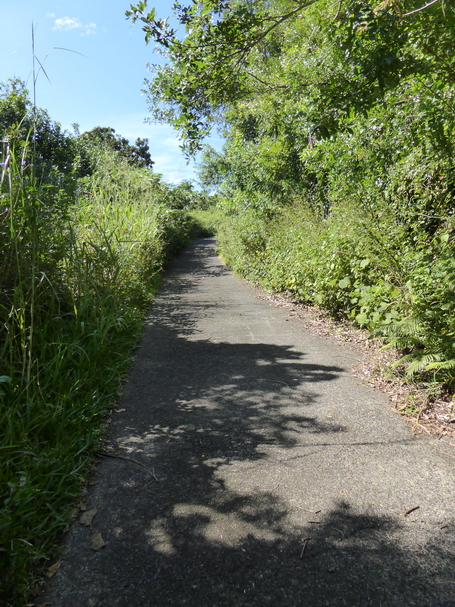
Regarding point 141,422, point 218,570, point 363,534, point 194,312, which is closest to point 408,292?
point 363,534

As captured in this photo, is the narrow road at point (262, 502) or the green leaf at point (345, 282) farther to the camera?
the green leaf at point (345, 282)

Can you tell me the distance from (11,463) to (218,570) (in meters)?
1.48

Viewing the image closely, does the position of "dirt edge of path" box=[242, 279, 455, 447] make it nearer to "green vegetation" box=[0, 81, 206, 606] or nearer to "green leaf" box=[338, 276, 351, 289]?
"green leaf" box=[338, 276, 351, 289]

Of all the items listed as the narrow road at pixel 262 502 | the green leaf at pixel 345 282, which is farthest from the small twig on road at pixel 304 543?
the green leaf at pixel 345 282

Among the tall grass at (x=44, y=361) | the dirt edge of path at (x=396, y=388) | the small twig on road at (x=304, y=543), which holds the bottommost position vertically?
the small twig on road at (x=304, y=543)

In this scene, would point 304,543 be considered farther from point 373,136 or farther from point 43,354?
point 373,136

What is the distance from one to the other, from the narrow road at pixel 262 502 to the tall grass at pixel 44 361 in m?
0.20

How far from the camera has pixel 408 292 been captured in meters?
4.51

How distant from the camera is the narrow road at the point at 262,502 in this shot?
2014mm

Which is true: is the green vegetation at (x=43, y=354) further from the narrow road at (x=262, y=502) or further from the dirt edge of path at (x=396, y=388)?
the dirt edge of path at (x=396, y=388)

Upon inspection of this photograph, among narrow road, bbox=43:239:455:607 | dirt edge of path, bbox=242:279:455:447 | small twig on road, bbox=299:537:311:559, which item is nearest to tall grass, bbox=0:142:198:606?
narrow road, bbox=43:239:455:607

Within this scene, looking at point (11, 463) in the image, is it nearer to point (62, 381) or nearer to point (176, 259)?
point (62, 381)

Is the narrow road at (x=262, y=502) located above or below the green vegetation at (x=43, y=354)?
below

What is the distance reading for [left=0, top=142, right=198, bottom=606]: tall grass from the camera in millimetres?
2271
